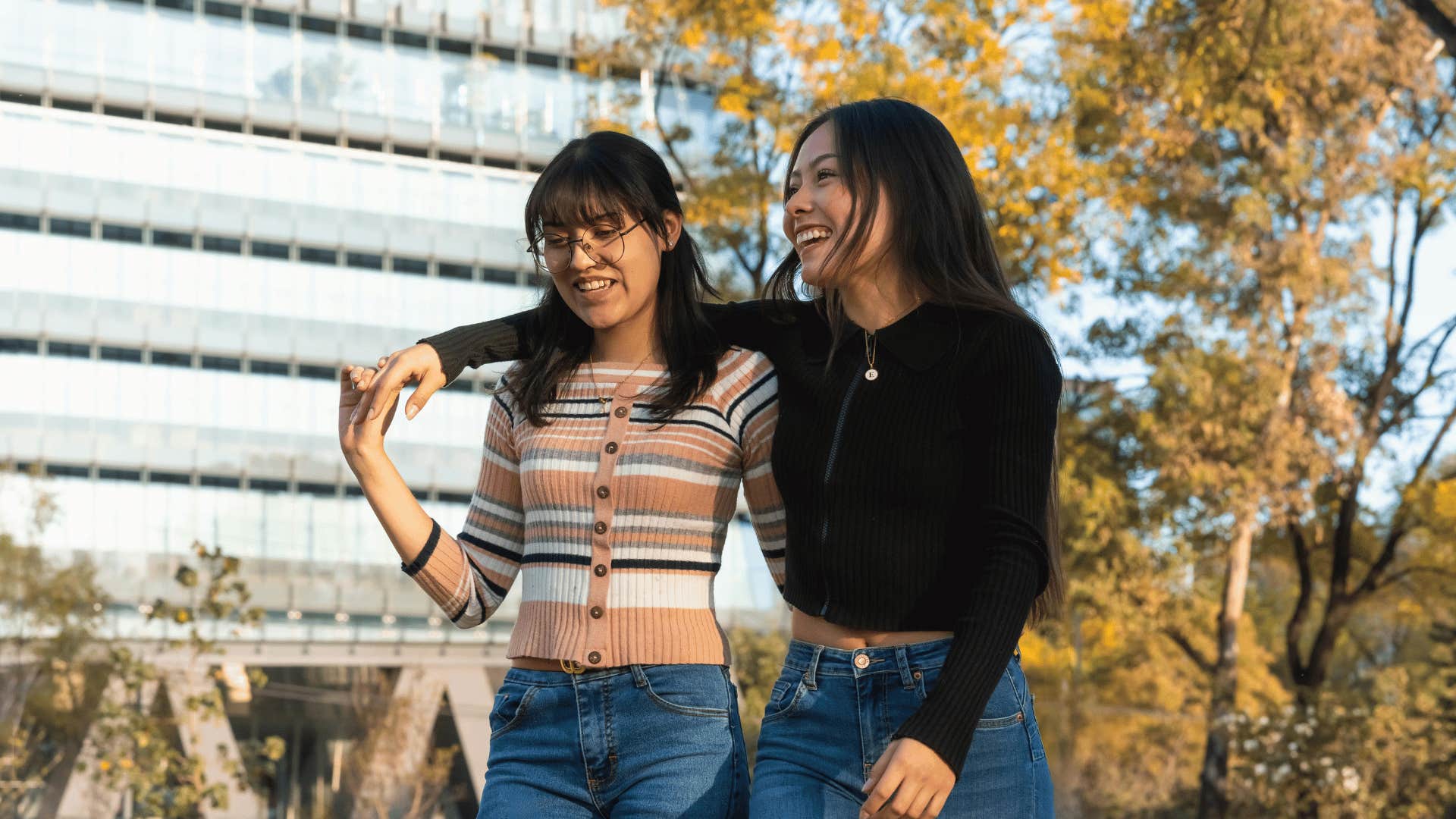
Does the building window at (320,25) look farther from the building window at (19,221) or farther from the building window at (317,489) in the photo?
the building window at (317,489)

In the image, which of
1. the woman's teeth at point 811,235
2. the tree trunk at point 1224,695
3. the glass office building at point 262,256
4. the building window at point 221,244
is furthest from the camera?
the building window at point 221,244

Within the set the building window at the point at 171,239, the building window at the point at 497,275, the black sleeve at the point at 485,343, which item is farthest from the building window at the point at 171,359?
the black sleeve at the point at 485,343

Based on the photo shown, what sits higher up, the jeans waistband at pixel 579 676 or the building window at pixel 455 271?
the building window at pixel 455 271

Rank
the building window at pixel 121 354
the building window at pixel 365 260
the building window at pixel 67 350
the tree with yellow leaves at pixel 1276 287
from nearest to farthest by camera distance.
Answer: the tree with yellow leaves at pixel 1276 287 → the building window at pixel 67 350 → the building window at pixel 121 354 → the building window at pixel 365 260

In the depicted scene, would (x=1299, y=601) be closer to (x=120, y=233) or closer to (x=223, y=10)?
(x=223, y=10)

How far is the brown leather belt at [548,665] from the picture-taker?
2785 millimetres

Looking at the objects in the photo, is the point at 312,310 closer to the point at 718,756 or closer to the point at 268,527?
the point at 268,527

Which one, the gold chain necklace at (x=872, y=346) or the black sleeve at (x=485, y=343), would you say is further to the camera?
the black sleeve at (x=485, y=343)

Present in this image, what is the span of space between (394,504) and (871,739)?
92 centimetres

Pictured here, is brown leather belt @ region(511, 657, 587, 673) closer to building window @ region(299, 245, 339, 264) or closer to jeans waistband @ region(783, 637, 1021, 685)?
jeans waistband @ region(783, 637, 1021, 685)

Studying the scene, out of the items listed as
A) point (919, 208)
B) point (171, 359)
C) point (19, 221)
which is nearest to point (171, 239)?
point (171, 359)

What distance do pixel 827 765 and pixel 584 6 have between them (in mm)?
26661

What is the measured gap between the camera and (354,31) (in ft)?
96.7

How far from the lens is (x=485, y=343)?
305 cm
